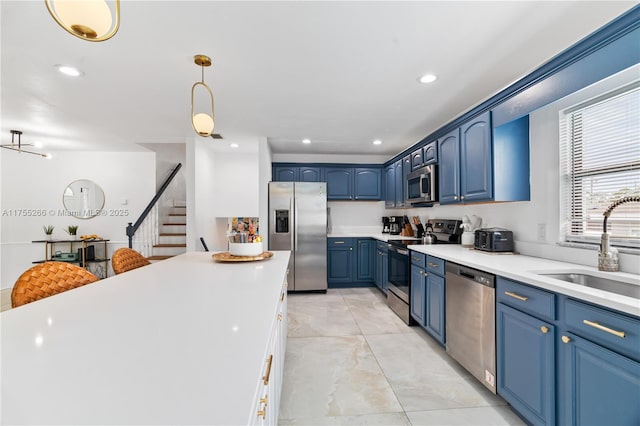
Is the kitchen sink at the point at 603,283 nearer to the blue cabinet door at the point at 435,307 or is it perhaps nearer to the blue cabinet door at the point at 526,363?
the blue cabinet door at the point at 526,363

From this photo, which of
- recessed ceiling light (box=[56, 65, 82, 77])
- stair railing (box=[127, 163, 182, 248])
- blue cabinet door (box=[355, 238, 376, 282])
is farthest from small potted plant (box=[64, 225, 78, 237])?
blue cabinet door (box=[355, 238, 376, 282])

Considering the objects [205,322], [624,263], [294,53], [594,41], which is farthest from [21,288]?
[624,263]

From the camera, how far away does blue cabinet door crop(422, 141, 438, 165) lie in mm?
3430

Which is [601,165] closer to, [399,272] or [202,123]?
[399,272]

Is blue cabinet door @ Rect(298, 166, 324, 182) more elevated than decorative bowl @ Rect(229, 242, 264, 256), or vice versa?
blue cabinet door @ Rect(298, 166, 324, 182)

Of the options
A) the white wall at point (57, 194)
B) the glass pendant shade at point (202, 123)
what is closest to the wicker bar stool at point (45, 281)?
the glass pendant shade at point (202, 123)

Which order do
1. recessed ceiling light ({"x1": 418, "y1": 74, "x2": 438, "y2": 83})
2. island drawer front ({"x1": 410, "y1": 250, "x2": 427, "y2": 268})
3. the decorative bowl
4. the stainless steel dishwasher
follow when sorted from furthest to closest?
1. island drawer front ({"x1": 410, "y1": 250, "x2": 427, "y2": 268})
2. recessed ceiling light ({"x1": 418, "y1": 74, "x2": 438, "y2": 83})
3. the decorative bowl
4. the stainless steel dishwasher

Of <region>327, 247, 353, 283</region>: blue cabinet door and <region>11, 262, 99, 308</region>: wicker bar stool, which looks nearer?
<region>11, 262, 99, 308</region>: wicker bar stool

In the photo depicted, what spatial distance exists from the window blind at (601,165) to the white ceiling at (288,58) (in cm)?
50

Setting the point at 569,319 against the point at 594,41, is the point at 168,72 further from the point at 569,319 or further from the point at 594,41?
the point at 569,319

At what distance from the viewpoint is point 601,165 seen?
193 centimetres

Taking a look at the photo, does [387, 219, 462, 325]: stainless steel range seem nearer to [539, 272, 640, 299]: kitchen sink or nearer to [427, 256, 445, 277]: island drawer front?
[427, 256, 445, 277]: island drawer front

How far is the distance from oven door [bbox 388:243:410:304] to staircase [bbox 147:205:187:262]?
370cm

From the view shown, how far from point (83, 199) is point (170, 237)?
1914 millimetres
